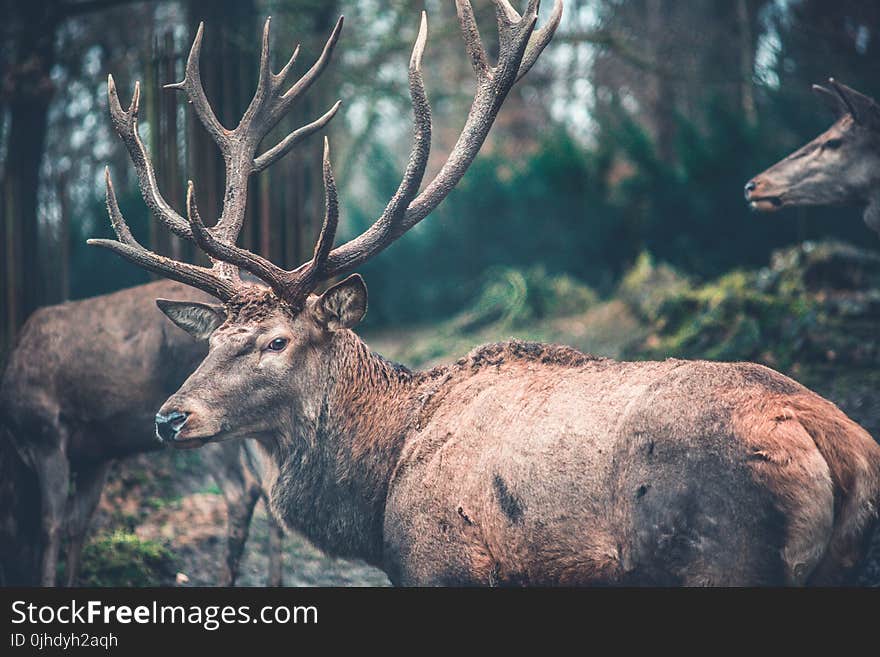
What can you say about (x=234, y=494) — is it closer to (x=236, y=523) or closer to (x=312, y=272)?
(x=236, y=523)

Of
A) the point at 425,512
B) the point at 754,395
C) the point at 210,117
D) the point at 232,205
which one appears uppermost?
the point at 210,117

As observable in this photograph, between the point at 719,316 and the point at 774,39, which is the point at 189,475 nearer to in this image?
the point at 719,316

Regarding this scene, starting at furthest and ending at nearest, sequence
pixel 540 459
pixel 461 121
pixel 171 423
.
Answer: pixel 461 121 < pixel 171 423 < pixel 540 459

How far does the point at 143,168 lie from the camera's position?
4914 mm

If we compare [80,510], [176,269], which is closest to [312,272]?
[176,269]

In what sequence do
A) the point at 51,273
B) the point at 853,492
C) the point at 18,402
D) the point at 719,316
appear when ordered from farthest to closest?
1. the point at 51,273
2. the point at 719,316
3. the point at 18,402
4. the point at 853,492

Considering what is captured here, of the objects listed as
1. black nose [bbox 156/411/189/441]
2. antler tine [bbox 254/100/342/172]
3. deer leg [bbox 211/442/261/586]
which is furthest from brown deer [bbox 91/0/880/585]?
deer leg [bbox 211/442/261/586]

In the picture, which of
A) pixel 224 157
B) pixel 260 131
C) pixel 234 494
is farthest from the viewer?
pixel 234 494

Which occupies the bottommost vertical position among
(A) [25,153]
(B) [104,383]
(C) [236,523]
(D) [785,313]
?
(C) [236,523]

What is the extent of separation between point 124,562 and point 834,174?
5.60 meters

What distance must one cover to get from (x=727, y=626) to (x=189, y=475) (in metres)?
5.75

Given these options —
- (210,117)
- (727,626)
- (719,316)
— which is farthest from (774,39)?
(727,626)

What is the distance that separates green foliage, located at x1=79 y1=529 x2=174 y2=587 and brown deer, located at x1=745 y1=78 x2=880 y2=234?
4802 millimetres

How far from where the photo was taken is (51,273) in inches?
330
